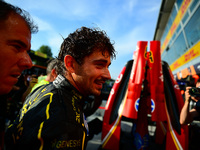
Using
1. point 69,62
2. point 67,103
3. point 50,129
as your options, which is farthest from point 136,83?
point 50,129

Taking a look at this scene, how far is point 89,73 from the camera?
1.06 metres

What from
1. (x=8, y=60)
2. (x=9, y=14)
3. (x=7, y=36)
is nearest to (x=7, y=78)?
(x=8, y=60)

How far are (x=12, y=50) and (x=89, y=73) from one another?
593 mm

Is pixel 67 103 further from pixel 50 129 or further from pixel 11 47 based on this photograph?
pixel 11 47

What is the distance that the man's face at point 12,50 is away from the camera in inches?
23.0

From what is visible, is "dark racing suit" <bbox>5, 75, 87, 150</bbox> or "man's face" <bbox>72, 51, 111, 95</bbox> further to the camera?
"man's face" <bbox>72, 51, 111, 95</bbox>

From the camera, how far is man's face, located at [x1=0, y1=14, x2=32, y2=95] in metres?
0.58

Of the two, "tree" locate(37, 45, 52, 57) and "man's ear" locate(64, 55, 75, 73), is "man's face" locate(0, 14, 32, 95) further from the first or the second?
"tree" locate(37, 45, 52, 57)

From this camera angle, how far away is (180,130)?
1.96 m

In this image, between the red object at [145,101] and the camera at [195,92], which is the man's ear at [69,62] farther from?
the camera at [195,92]

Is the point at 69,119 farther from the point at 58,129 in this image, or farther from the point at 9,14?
the point at 9,14

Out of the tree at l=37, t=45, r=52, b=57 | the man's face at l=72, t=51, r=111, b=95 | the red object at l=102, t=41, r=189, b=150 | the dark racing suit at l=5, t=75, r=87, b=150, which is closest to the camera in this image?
the dark racing suit at l=5, t=75, r=87, b=150

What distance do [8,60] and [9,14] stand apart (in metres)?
0.27

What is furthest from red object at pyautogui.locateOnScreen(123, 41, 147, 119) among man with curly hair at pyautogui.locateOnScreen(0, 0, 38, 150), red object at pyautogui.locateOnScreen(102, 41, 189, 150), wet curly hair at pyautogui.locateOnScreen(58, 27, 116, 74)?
man with curly hair at pyautogui.locateOnScreen(0, 0, 38, 150)
